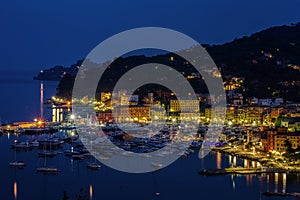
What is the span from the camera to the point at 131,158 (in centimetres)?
930

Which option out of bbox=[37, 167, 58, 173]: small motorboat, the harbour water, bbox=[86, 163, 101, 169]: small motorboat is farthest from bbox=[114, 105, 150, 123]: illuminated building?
bbox=[37, 167, 58, 173]: small motorboat

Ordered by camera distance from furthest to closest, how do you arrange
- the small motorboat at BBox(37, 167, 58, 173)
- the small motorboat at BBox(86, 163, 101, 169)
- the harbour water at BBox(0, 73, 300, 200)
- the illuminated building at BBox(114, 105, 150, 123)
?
the illuminated building at BBox(114, 105, 150, 123) < the small motorboat at BBox(86, 163, 101, 169) < the small motorboat at BBox(37, 167, 58, 173) < the harbour water at BBox(0, 73, 300, 200)

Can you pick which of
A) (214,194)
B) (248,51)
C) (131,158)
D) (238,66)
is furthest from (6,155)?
(248,51)

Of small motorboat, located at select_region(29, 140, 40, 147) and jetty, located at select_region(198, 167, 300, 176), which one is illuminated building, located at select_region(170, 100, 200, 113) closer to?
small motorboat, located at select_region(29, 140, 40, 147)

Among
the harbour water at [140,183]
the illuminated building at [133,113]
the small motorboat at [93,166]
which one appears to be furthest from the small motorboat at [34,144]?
the illuminated building at [133,113]

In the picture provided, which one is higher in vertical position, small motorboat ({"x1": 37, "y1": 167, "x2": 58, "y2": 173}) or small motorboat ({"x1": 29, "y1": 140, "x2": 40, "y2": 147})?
small motorboat ({"x1": 29, "y1": 140, "x2": 40, "y2": 147})

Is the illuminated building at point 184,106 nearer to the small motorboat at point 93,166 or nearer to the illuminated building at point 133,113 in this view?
the illuminated building at point 133,113

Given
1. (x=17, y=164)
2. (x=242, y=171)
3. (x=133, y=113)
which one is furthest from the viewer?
(x=133, y=113)

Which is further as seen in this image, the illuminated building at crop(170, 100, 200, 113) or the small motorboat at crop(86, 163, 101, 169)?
the illuminated building at crop(170, 100, 200, 113)

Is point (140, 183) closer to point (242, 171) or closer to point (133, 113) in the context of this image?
point (242, 171)

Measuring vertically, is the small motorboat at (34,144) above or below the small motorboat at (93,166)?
above

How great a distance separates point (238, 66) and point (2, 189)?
17.1 metres

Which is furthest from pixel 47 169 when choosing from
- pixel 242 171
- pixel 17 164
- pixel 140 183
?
pixel 242 171

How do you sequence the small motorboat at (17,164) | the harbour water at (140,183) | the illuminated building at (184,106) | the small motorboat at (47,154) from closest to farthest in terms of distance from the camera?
the harbour water at (140,183) → the small motorboat at (17,164) → the small motorboat at (47,154) → the illuminated building at (184,106)
